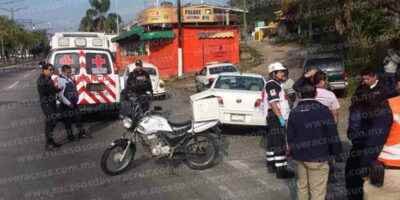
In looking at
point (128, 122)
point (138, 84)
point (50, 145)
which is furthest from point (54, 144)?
point (128, 122)

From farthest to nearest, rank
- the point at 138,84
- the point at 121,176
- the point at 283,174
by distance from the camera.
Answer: the point at 138,84
the point at 121,176
the point at 283,174

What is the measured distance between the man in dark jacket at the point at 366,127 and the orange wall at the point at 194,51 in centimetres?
3432

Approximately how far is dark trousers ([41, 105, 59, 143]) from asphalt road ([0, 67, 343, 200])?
0.34 m

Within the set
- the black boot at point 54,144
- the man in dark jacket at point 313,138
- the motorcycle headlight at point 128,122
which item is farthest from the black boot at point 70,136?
the man in dark jacket at point 313,138

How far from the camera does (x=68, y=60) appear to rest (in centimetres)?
1612

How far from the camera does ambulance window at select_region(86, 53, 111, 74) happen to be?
16.2 meters

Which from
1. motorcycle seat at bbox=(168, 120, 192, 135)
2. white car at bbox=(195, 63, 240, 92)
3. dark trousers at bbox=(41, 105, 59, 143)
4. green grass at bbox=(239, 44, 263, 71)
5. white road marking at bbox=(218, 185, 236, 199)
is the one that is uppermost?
motorcycle seat at bbox=(168, 120, 192, 135)

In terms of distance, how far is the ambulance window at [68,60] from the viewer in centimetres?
1603

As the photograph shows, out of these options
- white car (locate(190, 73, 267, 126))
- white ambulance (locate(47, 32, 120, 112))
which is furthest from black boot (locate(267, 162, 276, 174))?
white ambulance (locate(47, 32, 120, 112))

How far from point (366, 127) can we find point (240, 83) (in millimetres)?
8517

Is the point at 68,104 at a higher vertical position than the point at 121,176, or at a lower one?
higher

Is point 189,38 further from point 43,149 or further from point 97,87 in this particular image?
point 43,149

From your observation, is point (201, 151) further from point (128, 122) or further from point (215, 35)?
point (215, 35)

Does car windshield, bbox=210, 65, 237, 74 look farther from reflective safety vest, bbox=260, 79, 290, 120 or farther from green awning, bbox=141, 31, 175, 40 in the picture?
reflective safety vest, bbox=260, 79, 290, 120
